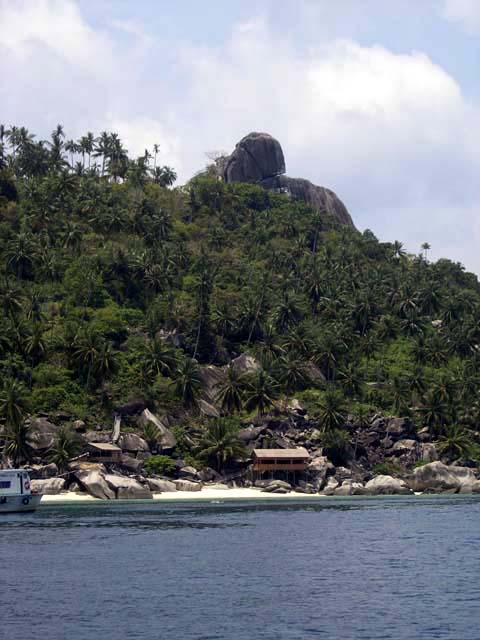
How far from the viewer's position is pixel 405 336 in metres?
142

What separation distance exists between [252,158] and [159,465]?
10151 centimetres

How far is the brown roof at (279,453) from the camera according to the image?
Answer: 340ft

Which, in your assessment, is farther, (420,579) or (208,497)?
(208,497)

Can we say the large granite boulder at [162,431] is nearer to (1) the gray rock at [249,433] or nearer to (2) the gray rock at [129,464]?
(2) the gray rock at [129,464]

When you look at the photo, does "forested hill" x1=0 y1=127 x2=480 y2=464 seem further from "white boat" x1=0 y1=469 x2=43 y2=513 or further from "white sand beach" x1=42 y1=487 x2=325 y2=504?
"white boat" x1=0 y1=469 x2=43 y2=513

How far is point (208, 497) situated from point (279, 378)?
89.5 ft

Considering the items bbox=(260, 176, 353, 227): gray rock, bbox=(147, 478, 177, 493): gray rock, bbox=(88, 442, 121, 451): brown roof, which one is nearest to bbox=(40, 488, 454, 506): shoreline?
bbox=(147, 478, 177, 493): gray rock

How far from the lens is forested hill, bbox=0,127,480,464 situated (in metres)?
112

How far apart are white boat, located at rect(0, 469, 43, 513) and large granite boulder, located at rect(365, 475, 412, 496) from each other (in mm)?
38908

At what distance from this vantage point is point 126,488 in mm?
94375

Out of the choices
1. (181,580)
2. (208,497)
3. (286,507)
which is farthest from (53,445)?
(181,580)

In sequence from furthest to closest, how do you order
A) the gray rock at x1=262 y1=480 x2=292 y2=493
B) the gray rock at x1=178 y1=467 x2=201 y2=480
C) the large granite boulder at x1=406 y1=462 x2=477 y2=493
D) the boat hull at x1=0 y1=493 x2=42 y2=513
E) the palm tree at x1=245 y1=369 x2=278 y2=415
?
the palm tree at x1=245 y1=369 x2=278 y2=415 < the large granite boulder at x1=406 y1=462 x2=477 y2=493 < the gray rock at x1=262 y1=480 x2=292 y2=493 < the gray rock at x1=178 y1=467 x2=201 y2=480 < the boat hull at x1=0 y1=493 x2=42 y2=513

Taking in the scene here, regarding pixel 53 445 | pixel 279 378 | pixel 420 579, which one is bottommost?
pixel 420 579

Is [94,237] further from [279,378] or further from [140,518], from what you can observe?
[140,518]
